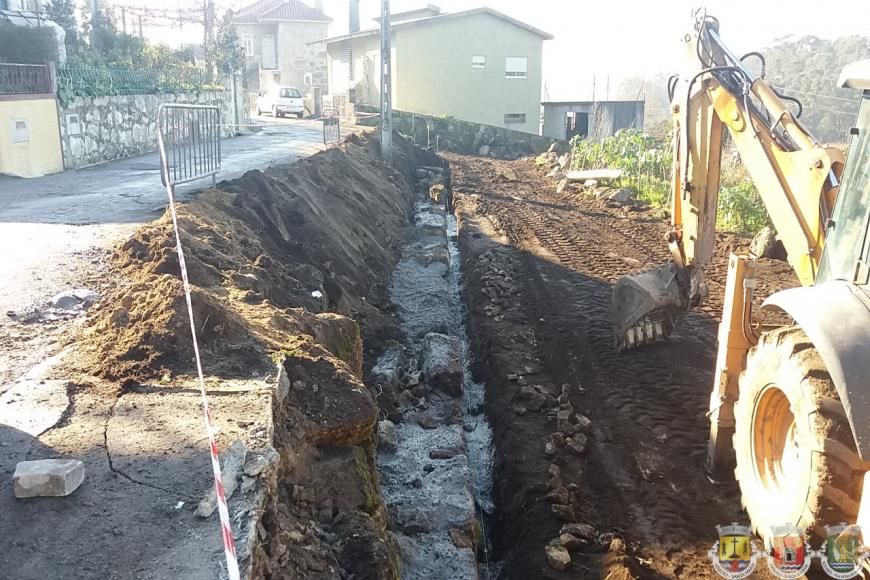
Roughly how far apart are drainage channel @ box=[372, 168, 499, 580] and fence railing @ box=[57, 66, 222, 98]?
9263mm

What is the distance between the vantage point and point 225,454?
4.27m

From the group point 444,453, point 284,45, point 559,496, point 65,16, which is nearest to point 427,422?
point 444,453

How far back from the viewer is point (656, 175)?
2067 centimetres

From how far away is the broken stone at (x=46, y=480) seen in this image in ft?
12.8

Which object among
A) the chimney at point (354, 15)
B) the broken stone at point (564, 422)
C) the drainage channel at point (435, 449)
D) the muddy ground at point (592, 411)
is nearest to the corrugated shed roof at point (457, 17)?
the chimney at point (354, 15)

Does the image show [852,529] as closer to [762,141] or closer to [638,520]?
[638,520]

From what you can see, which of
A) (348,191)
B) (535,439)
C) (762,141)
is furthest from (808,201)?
(348,191)

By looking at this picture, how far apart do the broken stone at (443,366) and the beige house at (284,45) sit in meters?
45.6

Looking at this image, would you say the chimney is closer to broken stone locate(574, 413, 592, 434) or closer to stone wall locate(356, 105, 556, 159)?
stone wall locate(356, 105, 556, 159)

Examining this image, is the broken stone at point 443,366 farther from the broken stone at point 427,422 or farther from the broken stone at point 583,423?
the broken stone at point 583,423

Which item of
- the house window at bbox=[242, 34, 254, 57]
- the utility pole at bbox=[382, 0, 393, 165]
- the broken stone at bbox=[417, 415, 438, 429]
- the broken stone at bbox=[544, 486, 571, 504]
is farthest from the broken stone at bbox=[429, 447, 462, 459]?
the house window at bbox=[242, 34, 254, 57]

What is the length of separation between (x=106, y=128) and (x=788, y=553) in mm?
16963

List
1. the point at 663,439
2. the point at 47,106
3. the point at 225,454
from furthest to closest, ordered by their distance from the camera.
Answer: the point at 47,106 < the point at 663,439 < the point at 225,454

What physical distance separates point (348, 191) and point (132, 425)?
1158 centimetres
